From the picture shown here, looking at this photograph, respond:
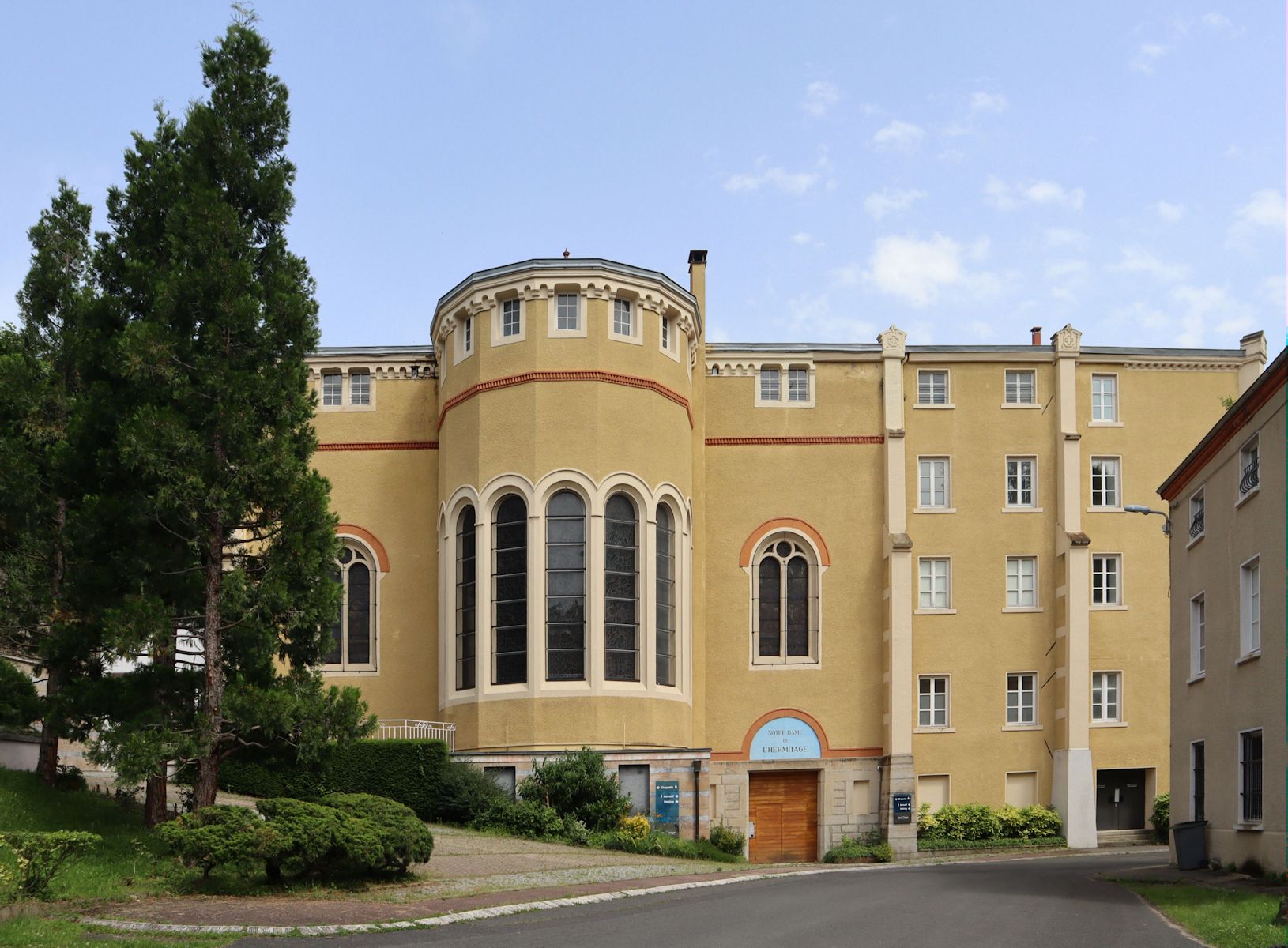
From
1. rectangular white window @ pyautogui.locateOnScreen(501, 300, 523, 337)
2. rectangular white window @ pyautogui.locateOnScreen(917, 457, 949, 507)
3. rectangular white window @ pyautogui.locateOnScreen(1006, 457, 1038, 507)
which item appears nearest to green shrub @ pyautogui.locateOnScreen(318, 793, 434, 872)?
rectangular white window @ pyautogui.locateOnScreen(501, 300, 523, 337)

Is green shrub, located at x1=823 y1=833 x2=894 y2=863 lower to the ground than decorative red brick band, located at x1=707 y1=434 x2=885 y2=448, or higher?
lower

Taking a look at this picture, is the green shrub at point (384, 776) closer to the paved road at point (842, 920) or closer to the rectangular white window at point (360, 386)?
the paved road at point (842, 920)

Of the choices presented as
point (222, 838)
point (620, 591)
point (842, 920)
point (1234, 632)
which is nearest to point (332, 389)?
point (620, 591)

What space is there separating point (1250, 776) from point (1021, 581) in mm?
15660

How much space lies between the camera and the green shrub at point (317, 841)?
55.5 ft

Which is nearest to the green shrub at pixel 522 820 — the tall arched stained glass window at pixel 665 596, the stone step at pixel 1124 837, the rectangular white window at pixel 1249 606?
the tall arched stained glass window at pixel 665 596

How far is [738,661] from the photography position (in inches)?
1409

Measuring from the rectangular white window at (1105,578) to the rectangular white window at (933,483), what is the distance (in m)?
4.14

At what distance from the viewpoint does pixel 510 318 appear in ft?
109

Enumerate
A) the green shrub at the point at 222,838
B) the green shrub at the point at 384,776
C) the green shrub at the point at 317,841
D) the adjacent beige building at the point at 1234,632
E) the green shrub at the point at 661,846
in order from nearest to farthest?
1. the green shrub at the point at 222,838
2. the green shrub at the point at 317,841
3. the adjacent beige building at the point at 1234,632
4. the green shrub at the point at 661,846
5. the green shrub at the point at 384,776

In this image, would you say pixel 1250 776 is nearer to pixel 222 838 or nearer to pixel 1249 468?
pixel 1249 468

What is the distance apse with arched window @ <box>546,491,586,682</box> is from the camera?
31469 millimetres

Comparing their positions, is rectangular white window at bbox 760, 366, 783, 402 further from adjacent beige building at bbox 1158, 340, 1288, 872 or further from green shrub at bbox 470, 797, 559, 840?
green shrub at bbox 470, 797, 559, 840

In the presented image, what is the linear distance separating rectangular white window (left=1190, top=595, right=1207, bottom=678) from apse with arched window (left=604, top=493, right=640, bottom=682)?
1209 centimetres
